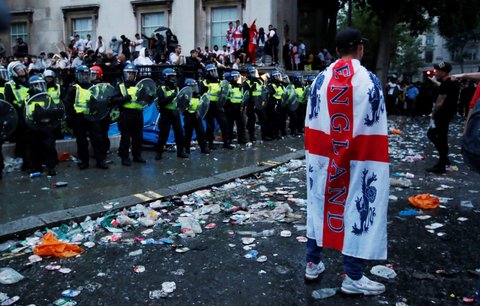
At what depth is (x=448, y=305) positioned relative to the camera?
11.3 ft

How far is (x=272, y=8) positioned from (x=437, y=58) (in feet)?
178

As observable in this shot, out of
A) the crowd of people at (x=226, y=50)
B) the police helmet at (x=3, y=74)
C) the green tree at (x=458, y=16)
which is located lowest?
the police helmet at (x=3, y=74)

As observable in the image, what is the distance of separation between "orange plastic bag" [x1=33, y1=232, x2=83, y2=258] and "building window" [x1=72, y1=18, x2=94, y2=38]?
2327 centimetres

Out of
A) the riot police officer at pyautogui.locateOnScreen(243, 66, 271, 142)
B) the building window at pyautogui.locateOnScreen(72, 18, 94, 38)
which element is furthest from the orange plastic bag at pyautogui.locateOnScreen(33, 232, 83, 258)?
the building window at pyautogui.locateOnScreen(72, 18, 94, 38)

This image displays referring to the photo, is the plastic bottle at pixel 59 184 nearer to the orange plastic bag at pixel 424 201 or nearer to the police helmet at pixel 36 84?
the police helmet at pixel 36 84

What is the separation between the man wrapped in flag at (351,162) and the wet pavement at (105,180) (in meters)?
3.93

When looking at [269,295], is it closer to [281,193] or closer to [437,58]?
[281,193]

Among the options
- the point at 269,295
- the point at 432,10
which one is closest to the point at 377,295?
the point at 269,295

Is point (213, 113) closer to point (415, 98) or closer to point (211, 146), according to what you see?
point (211, 146)

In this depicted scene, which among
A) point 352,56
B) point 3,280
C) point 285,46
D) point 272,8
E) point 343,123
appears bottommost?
point 3,280

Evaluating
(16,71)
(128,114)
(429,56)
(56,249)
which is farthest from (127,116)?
(429,56)

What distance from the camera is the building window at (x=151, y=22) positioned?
24.4 metres

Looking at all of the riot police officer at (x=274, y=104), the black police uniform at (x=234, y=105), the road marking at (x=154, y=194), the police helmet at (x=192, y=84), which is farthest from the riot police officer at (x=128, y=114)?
the riot police officer at (x=274, y=104)

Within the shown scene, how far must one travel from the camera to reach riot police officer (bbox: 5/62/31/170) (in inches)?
324
